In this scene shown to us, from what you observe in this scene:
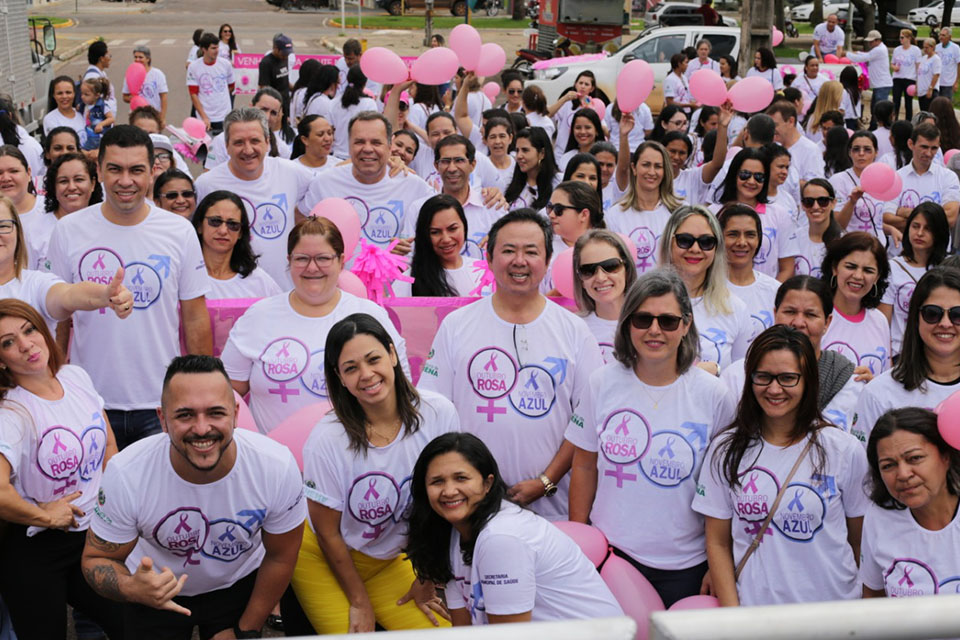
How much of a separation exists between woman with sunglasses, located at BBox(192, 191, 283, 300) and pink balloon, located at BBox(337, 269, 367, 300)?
453 millimetres

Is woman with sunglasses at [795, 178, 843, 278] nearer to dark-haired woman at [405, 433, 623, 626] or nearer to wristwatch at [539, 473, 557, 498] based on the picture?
wristwatch at [539, 473, 557, 498]

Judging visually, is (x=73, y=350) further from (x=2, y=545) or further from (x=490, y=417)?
(x=490, y=417)

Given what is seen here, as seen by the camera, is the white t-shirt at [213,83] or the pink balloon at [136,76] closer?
the pink balloon at [136,76]

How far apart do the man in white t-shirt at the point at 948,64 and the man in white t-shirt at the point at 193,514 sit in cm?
1862

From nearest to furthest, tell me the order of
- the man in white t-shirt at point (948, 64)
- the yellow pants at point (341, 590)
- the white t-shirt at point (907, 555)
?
the white t-shirt at point (907, 555)
the yellow pants at point (341, 590)
the man in white t-shirt at point (948, 64)

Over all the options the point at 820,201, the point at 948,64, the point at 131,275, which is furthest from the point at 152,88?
the point at 948,64

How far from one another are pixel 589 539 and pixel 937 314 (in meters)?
1.79

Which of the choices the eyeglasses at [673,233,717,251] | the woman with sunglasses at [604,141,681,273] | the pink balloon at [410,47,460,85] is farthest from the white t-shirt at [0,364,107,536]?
the pink balloon at [410,47,460,85]

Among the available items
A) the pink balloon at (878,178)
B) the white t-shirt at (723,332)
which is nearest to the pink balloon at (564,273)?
the white t-shirt at (723,332)

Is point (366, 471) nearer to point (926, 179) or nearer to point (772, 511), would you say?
point (772, 511)

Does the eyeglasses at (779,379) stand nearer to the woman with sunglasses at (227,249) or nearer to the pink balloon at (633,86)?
the woman with sunglasses at (227,249)

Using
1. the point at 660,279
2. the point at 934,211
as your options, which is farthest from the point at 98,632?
the point at 934,211

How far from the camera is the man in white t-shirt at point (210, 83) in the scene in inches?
564

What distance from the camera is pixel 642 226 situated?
6.49m
